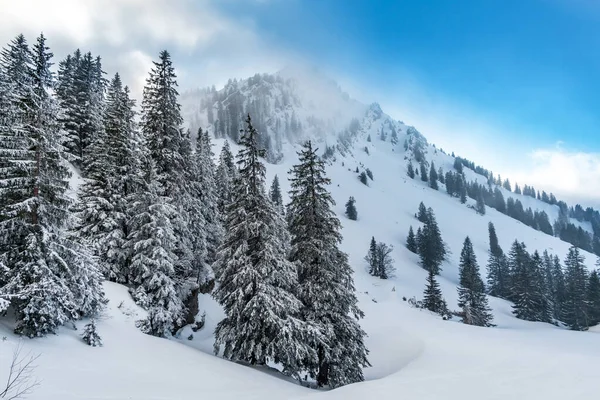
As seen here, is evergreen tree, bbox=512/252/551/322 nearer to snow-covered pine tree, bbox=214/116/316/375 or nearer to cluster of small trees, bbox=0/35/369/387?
cluster of small trees, bbox=0/35/369/387

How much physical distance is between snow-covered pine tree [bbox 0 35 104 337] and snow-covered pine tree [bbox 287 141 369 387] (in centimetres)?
1016

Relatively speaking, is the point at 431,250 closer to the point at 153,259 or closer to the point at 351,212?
the point at 351,212

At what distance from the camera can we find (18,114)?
11562mm

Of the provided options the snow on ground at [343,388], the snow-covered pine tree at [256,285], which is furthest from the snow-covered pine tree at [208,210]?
the snow-covered pine tree at [256,285]

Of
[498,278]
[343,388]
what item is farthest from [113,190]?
[498,278]

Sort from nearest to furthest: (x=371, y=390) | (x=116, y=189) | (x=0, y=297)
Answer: (x=0, y=297) → (x=371, y=390) → (x=116, y=189)

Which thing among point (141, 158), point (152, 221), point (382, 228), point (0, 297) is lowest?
point (0, 297)

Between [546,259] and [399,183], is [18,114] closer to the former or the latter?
[546,259]

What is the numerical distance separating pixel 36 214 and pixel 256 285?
30.7 feet

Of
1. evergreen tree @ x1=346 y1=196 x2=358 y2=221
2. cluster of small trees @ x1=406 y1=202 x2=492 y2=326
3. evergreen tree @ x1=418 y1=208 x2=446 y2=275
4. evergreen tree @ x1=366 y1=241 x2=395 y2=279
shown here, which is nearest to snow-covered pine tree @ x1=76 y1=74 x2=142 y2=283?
cluster of small trees @ x1=406 y1=202 x2=492 y2=326

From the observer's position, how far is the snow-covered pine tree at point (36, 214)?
10711mm

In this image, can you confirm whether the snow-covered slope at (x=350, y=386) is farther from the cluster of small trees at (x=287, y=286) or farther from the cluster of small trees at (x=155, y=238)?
the cluster of small trees at (x=287, y=286)

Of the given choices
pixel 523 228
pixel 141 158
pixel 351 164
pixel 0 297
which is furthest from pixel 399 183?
pixel 0 297

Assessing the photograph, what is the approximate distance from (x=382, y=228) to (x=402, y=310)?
2677 inches
